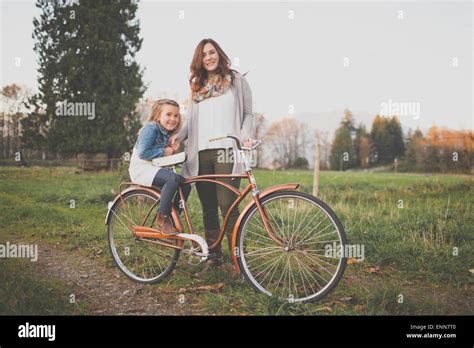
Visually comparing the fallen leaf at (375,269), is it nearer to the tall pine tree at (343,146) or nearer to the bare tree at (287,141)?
the bare tree at (287,141)

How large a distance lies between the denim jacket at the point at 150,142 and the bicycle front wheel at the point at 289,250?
3.17 ft

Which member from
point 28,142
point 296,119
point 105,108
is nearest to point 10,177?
point 28,142

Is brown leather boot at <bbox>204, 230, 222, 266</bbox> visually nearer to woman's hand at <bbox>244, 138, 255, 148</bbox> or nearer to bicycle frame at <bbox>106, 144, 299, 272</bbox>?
bicycle frame at <bbox>106, 144, 299, 272</bbox>

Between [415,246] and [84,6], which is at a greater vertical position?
[84,6]

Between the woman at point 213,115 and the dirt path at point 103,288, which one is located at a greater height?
the woman at point 213,115

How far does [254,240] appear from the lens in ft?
9.90

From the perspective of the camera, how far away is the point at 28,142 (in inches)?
209

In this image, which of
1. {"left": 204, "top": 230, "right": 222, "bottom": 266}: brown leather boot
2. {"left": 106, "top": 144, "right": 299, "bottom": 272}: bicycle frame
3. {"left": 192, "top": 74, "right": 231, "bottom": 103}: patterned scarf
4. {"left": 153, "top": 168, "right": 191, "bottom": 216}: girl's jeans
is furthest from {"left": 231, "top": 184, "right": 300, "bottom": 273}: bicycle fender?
{"left": 192, "top": 74, "right": 231, "bottom": 103}: patterned scarf

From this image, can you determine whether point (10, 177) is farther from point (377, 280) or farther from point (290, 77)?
point (377, 280)

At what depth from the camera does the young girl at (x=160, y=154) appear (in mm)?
3105

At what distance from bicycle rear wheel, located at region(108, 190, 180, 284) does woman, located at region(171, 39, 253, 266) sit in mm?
399

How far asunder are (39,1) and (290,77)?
319cm

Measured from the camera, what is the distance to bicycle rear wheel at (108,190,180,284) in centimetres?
329

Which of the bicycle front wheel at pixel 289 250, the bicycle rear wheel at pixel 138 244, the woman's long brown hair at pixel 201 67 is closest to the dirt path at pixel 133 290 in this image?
the bicycle rear wheel at pixel 138 244
